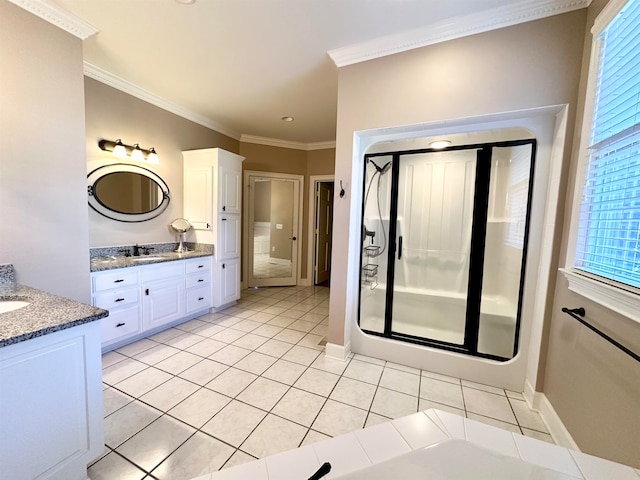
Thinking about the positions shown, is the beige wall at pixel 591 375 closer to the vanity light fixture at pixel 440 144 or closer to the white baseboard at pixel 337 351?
the vanity light fixture at pixel 440 144

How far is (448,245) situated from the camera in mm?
2939

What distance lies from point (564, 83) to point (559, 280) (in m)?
1.26

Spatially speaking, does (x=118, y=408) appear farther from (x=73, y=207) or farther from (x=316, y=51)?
(x=316, y=51)

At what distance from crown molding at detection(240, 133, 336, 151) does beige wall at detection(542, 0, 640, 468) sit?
142 inches

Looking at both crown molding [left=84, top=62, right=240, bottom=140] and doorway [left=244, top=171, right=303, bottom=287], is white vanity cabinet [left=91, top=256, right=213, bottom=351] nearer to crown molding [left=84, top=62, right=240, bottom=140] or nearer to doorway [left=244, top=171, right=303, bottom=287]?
doorway [left=244, top=171, right=303, bottom=287]

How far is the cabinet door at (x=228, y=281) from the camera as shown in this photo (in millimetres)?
3459

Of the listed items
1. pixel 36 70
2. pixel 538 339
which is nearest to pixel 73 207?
pixel 36 70

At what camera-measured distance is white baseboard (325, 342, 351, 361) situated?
2357 millimetres

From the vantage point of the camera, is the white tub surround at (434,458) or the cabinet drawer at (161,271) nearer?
the white tub surround at (434,458)

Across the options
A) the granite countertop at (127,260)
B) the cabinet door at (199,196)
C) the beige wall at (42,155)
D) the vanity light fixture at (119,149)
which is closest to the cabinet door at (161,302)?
the granite countertop at (127,260)

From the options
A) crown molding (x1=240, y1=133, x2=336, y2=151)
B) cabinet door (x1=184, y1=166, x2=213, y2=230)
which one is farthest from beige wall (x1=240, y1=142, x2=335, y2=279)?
cabinet door (x1=184, y1=166, x2=213, y2=230)

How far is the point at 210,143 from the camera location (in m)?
3.91

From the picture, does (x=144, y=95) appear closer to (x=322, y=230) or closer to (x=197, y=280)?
(x=197, y=280)

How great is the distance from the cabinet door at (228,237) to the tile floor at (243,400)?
1.13m
